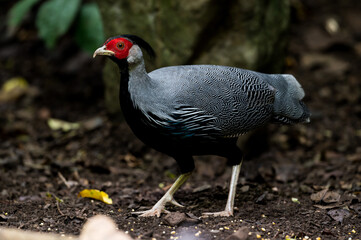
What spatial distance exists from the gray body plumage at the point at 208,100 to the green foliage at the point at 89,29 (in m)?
3.09

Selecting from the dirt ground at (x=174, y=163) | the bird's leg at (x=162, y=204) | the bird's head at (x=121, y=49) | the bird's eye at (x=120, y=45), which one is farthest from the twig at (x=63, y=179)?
the bird's eye at (x=120, y=45)

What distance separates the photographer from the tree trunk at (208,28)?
20.4 ft

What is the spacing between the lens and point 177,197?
16.7 ft

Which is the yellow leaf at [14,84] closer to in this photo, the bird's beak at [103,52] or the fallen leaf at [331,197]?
the bird's beak at [103,52]

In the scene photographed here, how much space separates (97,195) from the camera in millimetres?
4785

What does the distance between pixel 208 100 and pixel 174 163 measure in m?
2.17

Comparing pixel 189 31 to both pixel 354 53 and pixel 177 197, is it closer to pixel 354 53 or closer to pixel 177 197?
pixel 177 197

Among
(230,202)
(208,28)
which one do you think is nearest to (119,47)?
(230,202)

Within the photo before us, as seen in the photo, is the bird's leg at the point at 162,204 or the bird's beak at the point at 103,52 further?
the bird's leg at the point at 162,204

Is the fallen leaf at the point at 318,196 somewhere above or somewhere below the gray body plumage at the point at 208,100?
below

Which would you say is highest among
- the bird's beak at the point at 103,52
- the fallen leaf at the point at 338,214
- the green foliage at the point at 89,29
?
the green foliage at the point at 89,29

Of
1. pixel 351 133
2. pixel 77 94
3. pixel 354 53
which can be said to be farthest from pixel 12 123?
pixel 354 53

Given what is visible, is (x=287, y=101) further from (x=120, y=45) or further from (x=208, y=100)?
(x=120, y=45)

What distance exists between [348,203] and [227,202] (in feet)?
3.83
